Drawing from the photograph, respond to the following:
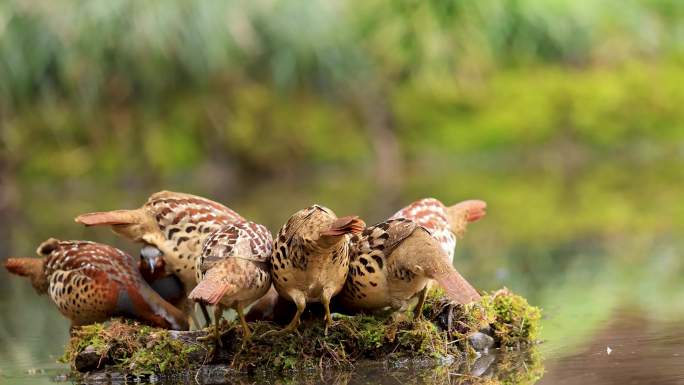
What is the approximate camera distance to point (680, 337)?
7.17 metres

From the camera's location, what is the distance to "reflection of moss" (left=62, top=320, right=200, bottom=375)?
6.99 meters

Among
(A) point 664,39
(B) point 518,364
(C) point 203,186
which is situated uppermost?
(A) point 664,39

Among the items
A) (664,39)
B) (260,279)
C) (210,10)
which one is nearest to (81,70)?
(210,10)

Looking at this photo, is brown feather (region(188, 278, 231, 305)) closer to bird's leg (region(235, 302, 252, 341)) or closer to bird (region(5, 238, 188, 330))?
bird's leg (region(235, 302, 252, 341))

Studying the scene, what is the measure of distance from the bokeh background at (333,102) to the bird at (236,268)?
9.72m

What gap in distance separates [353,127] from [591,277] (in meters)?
13.8

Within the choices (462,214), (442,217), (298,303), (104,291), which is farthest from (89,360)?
(462,214)

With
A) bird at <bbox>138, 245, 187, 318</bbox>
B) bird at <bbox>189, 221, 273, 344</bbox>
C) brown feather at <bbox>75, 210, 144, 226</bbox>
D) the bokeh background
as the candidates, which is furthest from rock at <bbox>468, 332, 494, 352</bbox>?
the bokeh background

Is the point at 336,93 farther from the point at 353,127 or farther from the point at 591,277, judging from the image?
the point at 591,277

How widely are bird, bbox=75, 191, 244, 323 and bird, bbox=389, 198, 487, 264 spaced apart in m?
1.03

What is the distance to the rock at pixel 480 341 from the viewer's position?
7.21 m

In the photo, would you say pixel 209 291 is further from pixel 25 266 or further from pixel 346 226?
pixel 25 266

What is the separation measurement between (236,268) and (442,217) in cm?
171

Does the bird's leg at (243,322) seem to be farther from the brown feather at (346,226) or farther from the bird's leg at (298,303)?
the brown feather at (346,226)
